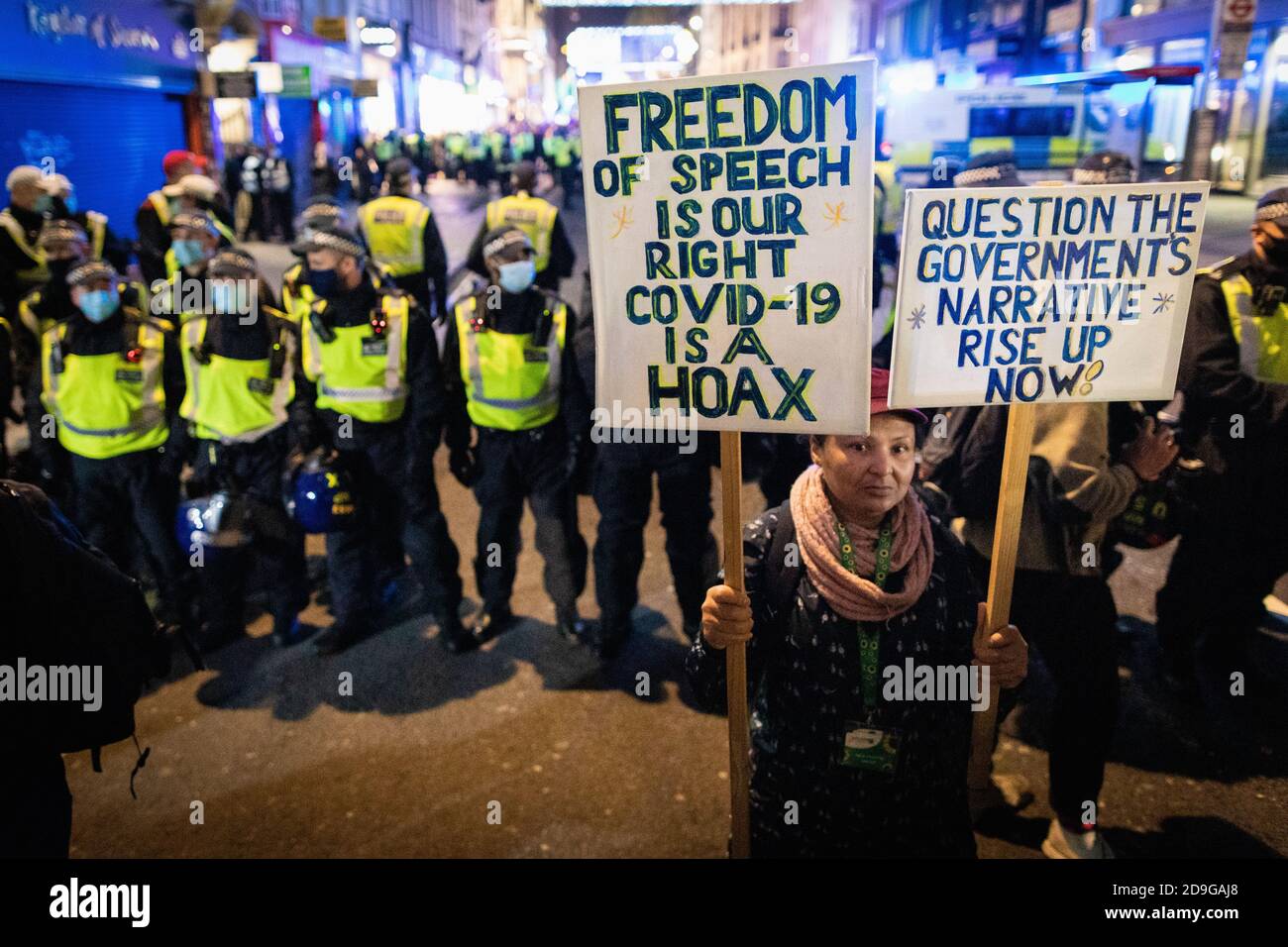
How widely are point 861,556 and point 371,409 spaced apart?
312 cm

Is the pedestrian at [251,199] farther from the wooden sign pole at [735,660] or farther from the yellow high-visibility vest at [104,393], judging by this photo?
the wooden sign pole at [735,660]

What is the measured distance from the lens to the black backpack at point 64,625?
2.17 meters

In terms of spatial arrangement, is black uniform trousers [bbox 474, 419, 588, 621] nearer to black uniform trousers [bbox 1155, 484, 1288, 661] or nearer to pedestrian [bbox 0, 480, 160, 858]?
pedestrian [bbox 0, 480, 160, 858]

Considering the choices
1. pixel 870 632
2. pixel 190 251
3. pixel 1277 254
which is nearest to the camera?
pixel 870 632

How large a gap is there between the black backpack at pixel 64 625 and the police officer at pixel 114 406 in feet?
8.94

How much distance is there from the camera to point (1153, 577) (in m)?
5.70

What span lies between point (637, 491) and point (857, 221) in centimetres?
271

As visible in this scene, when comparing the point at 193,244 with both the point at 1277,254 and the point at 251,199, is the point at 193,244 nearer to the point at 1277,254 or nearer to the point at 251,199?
the point at 1277,254

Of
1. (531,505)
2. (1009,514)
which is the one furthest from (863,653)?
(531,505)

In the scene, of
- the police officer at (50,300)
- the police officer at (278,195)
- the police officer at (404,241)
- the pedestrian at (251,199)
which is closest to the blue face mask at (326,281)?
the police officer at (50,300)

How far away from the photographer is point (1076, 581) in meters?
3.35

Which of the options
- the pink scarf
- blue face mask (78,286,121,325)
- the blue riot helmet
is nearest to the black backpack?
the pink scarf

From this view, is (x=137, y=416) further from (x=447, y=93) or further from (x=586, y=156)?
(x=447, y=93)
